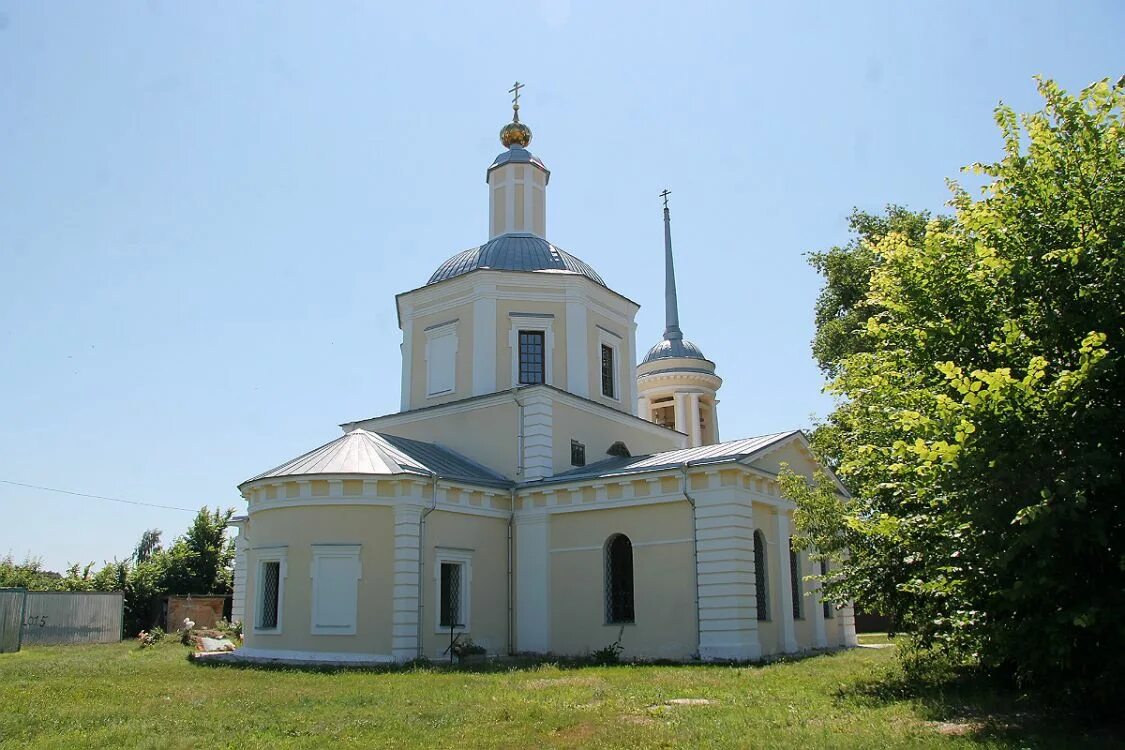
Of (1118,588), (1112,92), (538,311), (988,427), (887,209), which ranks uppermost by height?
(887,209)

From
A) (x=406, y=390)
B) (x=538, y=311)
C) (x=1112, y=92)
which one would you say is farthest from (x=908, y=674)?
(x=406, y=390)

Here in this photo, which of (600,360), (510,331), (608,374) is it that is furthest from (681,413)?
(510,331)

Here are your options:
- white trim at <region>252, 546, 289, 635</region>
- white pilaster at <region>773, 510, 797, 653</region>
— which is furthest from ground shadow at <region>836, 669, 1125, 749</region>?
white trim at <region>252, 546, 289, 635</region>

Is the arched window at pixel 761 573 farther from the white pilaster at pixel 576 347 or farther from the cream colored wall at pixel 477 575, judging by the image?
the white pilaster at pixel 576 347

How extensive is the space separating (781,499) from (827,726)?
11.4 metres

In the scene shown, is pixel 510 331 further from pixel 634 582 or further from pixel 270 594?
pixel 270 594

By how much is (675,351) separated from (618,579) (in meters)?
14.6

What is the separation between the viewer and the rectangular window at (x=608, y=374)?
81.1 ft

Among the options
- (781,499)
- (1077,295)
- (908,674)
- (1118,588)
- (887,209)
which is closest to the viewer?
(1118,588)

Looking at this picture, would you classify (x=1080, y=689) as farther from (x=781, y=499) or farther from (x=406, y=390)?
(x=406, y=390)

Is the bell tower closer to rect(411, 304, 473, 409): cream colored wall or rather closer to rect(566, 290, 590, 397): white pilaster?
rect(566, 290, 590, 397): white pilaster

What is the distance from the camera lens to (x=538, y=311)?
23.6 meters

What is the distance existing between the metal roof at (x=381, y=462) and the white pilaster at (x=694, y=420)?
11781 mm

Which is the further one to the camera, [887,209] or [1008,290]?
[887,209]
